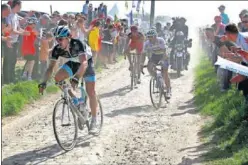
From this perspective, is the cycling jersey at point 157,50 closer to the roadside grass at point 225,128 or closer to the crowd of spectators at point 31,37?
the roadside grass at point 225,128

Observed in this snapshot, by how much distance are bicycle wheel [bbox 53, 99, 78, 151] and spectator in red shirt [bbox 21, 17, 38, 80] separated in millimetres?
6431

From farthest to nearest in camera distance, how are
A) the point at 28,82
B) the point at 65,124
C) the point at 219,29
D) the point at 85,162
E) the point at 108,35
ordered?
the point at 108,35 → the point at 219,29 → the point at 28,82 → the point at 65,124 → the point at 85,162

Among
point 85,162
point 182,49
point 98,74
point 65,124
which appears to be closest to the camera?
point 85,162

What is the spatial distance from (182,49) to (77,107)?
11887 millimetres

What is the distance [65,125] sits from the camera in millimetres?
7934

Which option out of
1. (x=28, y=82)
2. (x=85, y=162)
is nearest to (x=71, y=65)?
(x=85, y=162)

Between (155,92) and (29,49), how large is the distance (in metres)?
4.48

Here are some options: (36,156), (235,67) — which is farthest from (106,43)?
(36,156)

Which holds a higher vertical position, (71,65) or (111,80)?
(71,65)

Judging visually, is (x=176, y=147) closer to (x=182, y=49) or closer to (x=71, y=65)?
(x=71, y=65)

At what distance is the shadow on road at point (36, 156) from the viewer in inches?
280

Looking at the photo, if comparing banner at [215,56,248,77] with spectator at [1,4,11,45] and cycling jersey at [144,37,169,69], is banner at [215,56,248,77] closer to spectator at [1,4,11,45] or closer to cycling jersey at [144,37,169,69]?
cycling jersey at [144,37,169,69]

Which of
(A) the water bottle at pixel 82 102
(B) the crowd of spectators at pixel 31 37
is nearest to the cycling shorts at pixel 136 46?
(B) the crowd of spectators at pixel 31 37

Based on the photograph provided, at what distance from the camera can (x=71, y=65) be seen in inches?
316
